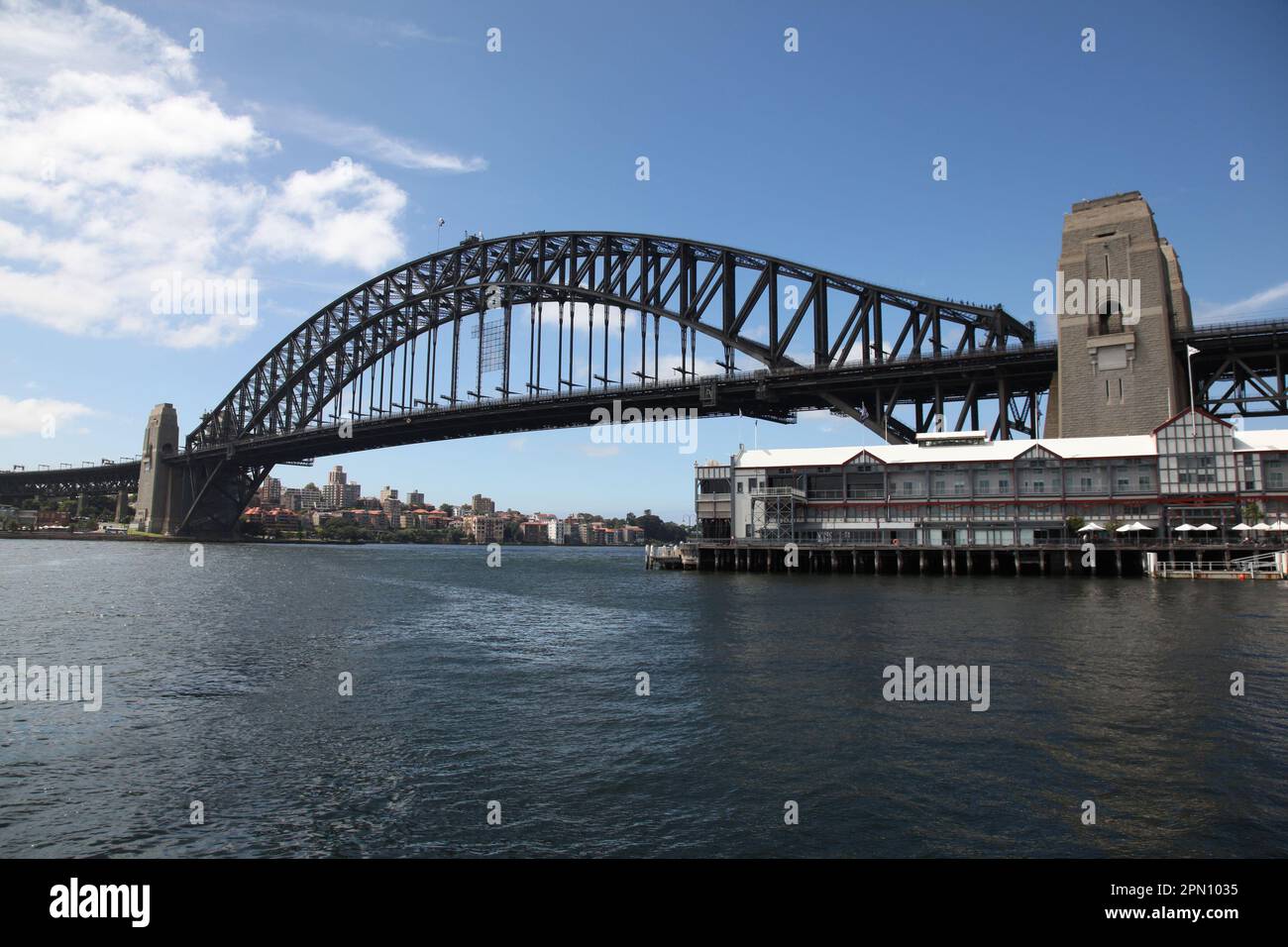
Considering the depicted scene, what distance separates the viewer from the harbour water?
11.3m

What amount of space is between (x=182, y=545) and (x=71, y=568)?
6137 cm

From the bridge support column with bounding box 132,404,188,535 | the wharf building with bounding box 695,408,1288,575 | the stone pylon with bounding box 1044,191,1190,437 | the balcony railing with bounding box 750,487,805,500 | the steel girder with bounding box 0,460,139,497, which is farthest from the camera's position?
the steel girder with bounding box 0,460,139,497

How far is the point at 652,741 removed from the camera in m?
15.7

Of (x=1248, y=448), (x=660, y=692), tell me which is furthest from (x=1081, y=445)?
(x=660, y=692)

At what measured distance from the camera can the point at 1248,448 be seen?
5919 centimetres

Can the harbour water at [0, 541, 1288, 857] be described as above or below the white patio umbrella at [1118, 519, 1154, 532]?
below

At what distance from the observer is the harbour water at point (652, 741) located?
1132cm

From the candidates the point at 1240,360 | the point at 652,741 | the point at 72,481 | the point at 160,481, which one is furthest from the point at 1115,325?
the point at 72,481

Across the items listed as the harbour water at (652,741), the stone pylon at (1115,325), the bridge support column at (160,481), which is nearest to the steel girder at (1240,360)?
the stone pylon at (1115,325)

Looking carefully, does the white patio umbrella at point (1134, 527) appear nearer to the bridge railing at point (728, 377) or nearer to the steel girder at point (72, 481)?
the bridge railing at point (728, 377)

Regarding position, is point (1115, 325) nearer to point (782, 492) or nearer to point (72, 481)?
point (782, 492)

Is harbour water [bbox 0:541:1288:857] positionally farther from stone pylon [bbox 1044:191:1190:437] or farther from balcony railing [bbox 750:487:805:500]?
balcony railing [bbox 750:487:805:500]

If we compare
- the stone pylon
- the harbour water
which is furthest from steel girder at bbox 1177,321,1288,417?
the harbour water
